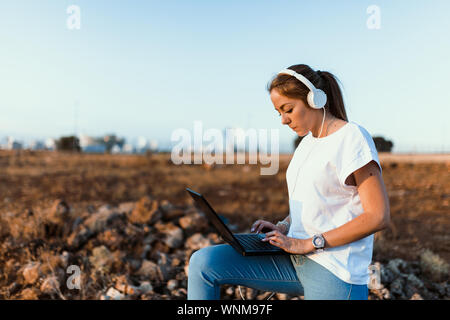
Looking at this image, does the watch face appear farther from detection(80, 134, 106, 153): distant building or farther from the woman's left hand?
detection(80, 134, 106, 153): distant building

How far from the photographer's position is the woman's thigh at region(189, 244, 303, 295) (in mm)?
1704

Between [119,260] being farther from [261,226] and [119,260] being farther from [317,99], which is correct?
[317,99]

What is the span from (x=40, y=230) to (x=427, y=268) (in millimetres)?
4768

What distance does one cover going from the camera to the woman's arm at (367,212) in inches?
59.1

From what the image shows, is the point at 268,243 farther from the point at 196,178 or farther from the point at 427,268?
the point at 196,178

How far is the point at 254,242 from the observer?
1.85 metres

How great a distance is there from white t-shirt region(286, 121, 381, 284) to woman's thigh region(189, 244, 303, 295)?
175 millimetres

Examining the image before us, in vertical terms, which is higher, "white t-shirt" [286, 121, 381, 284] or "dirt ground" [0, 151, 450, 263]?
"white t-shirt" [286, 121, 381, 284]

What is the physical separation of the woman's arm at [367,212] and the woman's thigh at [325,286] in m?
0.12

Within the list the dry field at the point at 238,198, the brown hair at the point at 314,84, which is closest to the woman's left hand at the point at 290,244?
the brown hair at the point at 314,84

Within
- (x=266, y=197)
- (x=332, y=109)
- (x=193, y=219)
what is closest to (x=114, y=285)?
(x=193, y=219)

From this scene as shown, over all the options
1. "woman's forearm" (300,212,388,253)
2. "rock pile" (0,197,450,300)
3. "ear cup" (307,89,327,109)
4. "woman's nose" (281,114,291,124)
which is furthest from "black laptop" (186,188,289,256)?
"rock pile" (0,197,450,300)

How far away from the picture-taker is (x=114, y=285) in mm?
3779

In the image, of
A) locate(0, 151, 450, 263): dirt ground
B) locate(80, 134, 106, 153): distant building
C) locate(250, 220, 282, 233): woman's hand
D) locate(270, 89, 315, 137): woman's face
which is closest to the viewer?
locate(270, 89, 315, 137): woman's face
